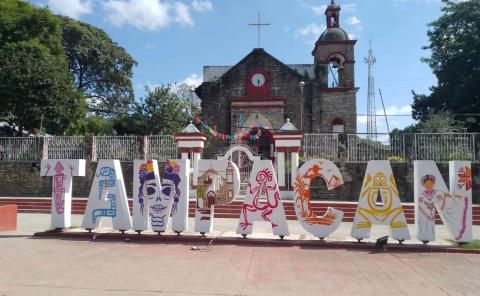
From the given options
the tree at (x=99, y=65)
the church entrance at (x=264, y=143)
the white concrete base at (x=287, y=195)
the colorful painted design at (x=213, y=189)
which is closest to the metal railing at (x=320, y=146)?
the white concrete base at (x=287, y=195)

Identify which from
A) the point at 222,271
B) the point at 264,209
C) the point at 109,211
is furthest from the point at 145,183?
the point at 222,271

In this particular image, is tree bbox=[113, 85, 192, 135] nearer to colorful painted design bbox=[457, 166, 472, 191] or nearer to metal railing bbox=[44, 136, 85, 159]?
metal railing bbox=[44, 136, 85, 159]

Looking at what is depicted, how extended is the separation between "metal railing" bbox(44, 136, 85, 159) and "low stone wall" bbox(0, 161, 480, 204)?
2.69 feet

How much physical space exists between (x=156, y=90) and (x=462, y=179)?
832 inches

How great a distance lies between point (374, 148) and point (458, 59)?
18871mm

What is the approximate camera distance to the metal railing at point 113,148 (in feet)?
63.1

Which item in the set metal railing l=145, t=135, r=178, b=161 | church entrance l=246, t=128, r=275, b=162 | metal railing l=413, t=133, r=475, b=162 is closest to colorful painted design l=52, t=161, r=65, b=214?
metal railing l=145, t=135, r=178, b=161

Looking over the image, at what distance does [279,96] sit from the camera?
2697 cm

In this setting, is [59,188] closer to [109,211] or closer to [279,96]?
[109,211]

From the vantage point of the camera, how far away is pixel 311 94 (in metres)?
27.1

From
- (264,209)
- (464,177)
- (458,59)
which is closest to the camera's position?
(464,177)

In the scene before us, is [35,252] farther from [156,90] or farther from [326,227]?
[156,90]

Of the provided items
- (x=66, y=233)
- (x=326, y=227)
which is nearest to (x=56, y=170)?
(x=66, y=233)

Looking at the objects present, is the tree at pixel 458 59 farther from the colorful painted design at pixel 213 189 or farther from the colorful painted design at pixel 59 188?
the colorful painted design at pixel 59 188
